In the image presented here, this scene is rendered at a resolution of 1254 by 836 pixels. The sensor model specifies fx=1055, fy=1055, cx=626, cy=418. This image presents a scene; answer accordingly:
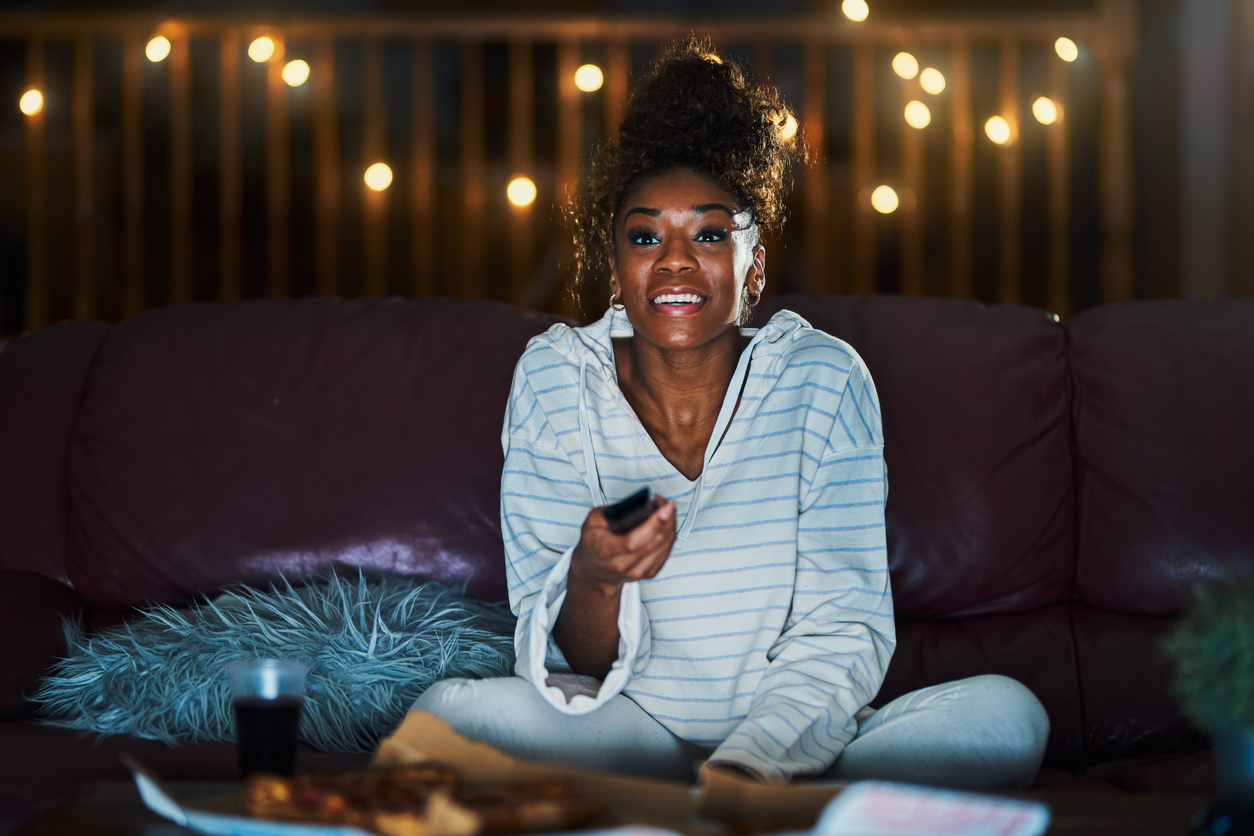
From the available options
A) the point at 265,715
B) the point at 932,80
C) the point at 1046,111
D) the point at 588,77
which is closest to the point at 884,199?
the point at 932,80

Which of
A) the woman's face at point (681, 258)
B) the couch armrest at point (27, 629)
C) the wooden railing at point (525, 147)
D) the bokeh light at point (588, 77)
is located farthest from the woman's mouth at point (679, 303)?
the bokeh light at point (588, 77)

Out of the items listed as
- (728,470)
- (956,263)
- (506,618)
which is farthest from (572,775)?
(956,263)

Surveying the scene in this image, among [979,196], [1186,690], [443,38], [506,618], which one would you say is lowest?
[506,618]

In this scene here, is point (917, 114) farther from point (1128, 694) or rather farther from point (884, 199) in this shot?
point (1128, 694)

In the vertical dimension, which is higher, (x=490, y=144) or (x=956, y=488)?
(x=490, y=144)

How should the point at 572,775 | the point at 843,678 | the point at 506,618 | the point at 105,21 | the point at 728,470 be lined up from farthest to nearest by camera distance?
the point at 105,21, the point at 506,618, the point at 728,470, the point at 843,678, the point at 572,775

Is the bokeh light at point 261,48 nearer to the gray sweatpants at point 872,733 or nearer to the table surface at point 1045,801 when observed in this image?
the gray sweatpants at point 872,733

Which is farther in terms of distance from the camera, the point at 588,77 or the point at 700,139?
the point at 588,77

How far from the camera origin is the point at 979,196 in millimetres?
3826

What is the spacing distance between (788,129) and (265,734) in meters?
1.05

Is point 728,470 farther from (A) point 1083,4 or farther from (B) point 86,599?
(A) point 1083,4

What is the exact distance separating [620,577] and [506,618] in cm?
51

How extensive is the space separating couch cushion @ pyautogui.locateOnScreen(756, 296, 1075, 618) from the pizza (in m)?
0.96

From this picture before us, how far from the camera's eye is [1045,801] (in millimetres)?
776
